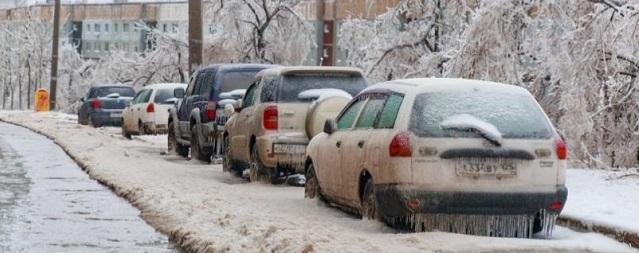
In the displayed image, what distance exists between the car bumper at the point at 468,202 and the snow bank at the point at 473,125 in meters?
0.50

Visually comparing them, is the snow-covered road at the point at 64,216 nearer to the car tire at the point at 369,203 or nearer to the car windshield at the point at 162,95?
the car tire at the point at 369,203

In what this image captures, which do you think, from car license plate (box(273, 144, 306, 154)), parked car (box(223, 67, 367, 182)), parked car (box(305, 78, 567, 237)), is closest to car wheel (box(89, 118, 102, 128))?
parked car (box(223, 67, 367, 182))

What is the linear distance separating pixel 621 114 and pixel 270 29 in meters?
27.2

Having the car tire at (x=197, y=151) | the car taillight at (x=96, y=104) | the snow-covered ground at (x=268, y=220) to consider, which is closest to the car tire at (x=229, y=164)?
the snow-covered ground at (x=268, y=220)

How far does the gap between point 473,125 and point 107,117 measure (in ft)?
94.7

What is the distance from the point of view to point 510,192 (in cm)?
990

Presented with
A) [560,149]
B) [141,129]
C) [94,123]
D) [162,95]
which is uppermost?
[560,149]

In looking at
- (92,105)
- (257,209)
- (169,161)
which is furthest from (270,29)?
(257,209)

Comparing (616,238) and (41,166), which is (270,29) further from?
(616,238)

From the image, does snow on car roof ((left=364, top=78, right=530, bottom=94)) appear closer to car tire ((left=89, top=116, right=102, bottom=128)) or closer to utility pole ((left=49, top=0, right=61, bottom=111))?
car tire ((left=89, top=116, right=102, bottom=128))

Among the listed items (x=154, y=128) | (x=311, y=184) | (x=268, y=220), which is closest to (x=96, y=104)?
(x=154, y=128)

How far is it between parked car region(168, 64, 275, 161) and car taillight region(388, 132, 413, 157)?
30.0ft

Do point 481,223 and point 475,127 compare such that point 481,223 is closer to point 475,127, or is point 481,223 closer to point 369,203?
point 475,127

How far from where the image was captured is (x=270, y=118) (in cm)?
1537
